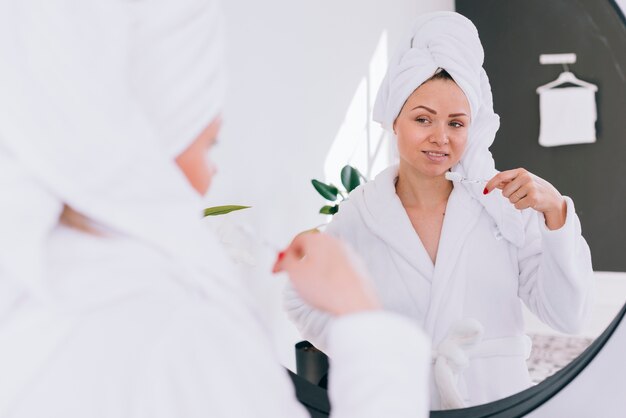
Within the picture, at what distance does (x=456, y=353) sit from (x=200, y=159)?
0.44 metres

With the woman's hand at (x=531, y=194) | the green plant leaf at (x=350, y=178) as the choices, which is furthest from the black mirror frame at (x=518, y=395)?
the green plant leaf at (x=350, y=178)

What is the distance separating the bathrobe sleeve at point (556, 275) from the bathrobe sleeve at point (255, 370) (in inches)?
16.1

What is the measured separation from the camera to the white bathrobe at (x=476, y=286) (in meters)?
0.70

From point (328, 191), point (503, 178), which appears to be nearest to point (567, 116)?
point (503, 178)

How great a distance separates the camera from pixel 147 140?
300 mm

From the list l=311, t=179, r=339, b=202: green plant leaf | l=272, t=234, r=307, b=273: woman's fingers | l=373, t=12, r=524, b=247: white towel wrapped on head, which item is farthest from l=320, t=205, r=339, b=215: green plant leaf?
l=272, t=234, r=307, b=273: woman's fingers

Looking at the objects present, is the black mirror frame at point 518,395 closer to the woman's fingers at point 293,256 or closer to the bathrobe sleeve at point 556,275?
the bathrobe sleeve at point 556,275

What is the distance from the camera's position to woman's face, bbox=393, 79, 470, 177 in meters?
0.70

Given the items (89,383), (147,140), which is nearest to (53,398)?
(89,383)

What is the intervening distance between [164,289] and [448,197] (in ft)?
1.62

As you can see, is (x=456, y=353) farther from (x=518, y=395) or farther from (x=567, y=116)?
(x=567, y=116)

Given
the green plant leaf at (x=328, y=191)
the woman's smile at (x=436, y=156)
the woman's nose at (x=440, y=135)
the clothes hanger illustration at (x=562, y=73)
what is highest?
the clothes hanger illustration at (x=562, y=73)

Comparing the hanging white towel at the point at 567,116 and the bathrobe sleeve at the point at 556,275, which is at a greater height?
the hanging white towel at the point at 567,116

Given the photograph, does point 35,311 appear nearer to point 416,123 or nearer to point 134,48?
point 134,48
